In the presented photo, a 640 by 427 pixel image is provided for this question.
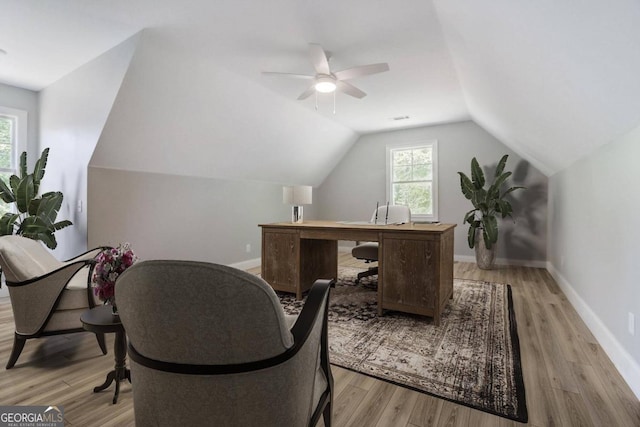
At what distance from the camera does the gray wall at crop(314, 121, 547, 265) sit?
5199 millimetres

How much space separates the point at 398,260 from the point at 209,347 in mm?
2185

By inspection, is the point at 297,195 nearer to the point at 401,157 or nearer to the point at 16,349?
the point at 16,349

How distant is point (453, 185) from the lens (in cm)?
589

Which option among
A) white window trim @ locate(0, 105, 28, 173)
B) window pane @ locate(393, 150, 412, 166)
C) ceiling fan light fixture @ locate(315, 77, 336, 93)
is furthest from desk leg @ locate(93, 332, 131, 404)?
window pane @ locate(393, 150, 412, 166)

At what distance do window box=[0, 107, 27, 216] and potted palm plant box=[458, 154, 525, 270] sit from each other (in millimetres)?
6091

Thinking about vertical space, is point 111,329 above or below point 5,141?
below

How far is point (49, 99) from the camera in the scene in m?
3.86

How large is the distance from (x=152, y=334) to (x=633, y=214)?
2.57 m

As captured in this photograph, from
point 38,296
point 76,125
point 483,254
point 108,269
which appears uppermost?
point 76,125

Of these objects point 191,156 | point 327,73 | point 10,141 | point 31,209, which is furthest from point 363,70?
point 10,141

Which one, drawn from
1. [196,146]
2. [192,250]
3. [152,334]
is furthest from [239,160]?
[152,334]

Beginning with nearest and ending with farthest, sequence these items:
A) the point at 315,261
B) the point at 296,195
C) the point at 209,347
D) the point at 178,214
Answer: the point at 209,347 → the point at 296,195 → the point at 315,261 → the point at 178,214

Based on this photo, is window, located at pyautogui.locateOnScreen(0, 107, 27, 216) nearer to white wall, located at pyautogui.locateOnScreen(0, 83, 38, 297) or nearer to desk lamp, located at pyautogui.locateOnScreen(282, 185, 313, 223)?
white wall, located at pyautogui.locateOnScreen(0, 83, 38, 297)

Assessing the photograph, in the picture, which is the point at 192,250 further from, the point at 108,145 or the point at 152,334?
the point at 152,334
